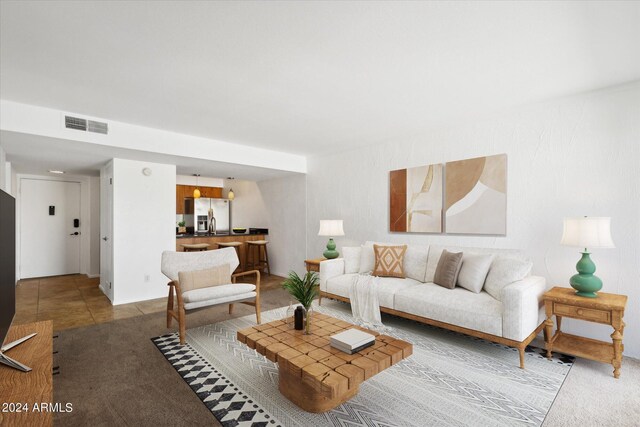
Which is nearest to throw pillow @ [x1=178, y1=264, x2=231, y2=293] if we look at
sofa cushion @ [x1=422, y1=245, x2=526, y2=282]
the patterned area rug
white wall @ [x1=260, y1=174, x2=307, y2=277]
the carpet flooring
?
the patterned area rug

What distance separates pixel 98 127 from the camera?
3.80 meters

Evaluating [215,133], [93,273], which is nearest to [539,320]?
[215,133]

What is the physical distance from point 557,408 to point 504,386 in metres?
0.33

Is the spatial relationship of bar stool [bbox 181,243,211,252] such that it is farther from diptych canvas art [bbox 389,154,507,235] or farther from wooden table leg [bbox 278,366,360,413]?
wooden table leg [bbox 278,366,360,413]

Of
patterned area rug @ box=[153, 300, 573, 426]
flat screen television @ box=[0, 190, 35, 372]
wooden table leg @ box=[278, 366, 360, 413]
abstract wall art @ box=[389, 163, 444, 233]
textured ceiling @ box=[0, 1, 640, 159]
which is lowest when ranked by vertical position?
patterned area rug @ box=[153, 300, 573, 426]

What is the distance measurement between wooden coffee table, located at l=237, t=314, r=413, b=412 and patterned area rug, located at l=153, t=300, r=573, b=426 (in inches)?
3.7

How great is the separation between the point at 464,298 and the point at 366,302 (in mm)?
1134

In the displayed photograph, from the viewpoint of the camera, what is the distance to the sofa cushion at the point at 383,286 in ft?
12.0

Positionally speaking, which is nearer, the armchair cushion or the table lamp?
the armchair cushion

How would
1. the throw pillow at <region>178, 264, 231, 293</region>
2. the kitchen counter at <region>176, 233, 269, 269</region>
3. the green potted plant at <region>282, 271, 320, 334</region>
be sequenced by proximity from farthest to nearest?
the kitchen counter at <region>176, 233, 269, 269</region> < the throw pillow at <region>178, 264, 231, 293</region> < the green potted plant at <region>282, 271, 320, 334</region>

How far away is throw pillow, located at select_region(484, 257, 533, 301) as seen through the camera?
317cm

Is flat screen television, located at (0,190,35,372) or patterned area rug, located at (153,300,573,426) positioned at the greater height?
flat screen television, located at (0,190,35,372)

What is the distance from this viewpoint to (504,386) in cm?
241

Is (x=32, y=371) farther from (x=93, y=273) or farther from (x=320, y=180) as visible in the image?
(x=93, y=273)
